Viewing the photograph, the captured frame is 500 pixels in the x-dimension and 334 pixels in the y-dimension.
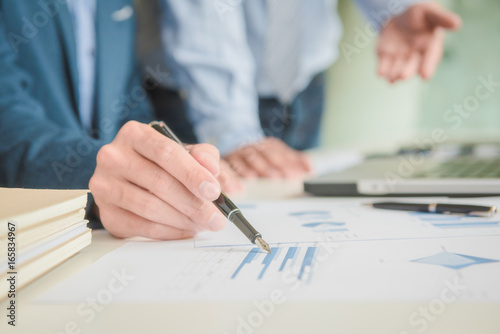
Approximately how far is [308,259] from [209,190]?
0.32 ft

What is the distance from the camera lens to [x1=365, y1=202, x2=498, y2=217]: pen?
1.44 ft

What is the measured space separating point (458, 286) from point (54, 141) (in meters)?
0.46

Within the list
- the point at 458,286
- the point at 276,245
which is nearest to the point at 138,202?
the point at 276,245

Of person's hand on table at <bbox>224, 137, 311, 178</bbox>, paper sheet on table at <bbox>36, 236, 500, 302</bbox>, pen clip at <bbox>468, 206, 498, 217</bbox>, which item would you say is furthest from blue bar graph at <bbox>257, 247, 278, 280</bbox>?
person's hand on table at <bbox>224, 137, 311, 178</bbox>

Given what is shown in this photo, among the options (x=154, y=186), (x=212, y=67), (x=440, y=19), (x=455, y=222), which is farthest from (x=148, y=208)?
(x=440, y=19)

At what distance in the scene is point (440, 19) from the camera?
37.9 inches

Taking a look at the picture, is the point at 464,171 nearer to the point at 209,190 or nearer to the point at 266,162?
the point at 266,162

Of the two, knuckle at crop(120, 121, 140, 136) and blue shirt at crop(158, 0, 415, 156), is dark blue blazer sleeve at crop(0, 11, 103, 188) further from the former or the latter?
blue shirt at crop(158, 0, 415, 156)

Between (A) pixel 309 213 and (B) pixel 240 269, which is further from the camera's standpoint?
(A) pixel 309 213

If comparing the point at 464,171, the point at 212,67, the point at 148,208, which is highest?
the point at 212,67

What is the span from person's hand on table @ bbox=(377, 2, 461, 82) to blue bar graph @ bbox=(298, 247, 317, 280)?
0.83 meters

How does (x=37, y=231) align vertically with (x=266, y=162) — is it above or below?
above

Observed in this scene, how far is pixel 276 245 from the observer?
1.16 ft

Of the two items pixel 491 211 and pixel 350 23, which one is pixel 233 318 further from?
pixel 350 23
